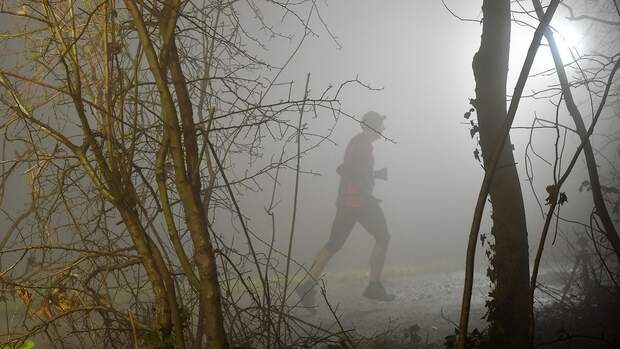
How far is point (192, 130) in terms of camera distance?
1.56m

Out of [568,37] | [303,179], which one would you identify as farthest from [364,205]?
[303,179]

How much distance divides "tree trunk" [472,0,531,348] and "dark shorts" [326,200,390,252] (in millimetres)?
3446

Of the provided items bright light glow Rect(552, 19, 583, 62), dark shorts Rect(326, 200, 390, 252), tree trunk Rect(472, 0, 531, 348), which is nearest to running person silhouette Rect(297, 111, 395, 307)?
dark shorts Rect(326, 200, 390, 252)

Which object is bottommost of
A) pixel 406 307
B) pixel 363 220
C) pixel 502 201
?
pixel 406 307

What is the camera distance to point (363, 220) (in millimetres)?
6203

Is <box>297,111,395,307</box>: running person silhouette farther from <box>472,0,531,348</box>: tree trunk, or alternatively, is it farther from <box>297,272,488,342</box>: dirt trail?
<box>472,0,531,348</box>: tree trunk

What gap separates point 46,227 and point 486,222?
16379 mm

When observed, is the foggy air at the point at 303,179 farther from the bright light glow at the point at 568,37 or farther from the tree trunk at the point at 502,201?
the bright light glow at the point at 568,37

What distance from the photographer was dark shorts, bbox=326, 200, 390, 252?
19.7 ft

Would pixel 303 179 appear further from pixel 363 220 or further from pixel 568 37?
pixel 568 37

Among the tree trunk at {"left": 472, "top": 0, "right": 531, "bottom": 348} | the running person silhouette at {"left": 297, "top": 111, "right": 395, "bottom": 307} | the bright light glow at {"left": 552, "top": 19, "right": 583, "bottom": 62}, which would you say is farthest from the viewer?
the running person silhouette at {"left": 297, "top": 111, "right": 395, "bottom": 307}

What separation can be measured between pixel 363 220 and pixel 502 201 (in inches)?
145

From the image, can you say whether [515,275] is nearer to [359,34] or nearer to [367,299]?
[367,299]

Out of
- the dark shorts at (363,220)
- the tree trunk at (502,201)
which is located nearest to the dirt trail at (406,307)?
the tree trunk at (502,201)
